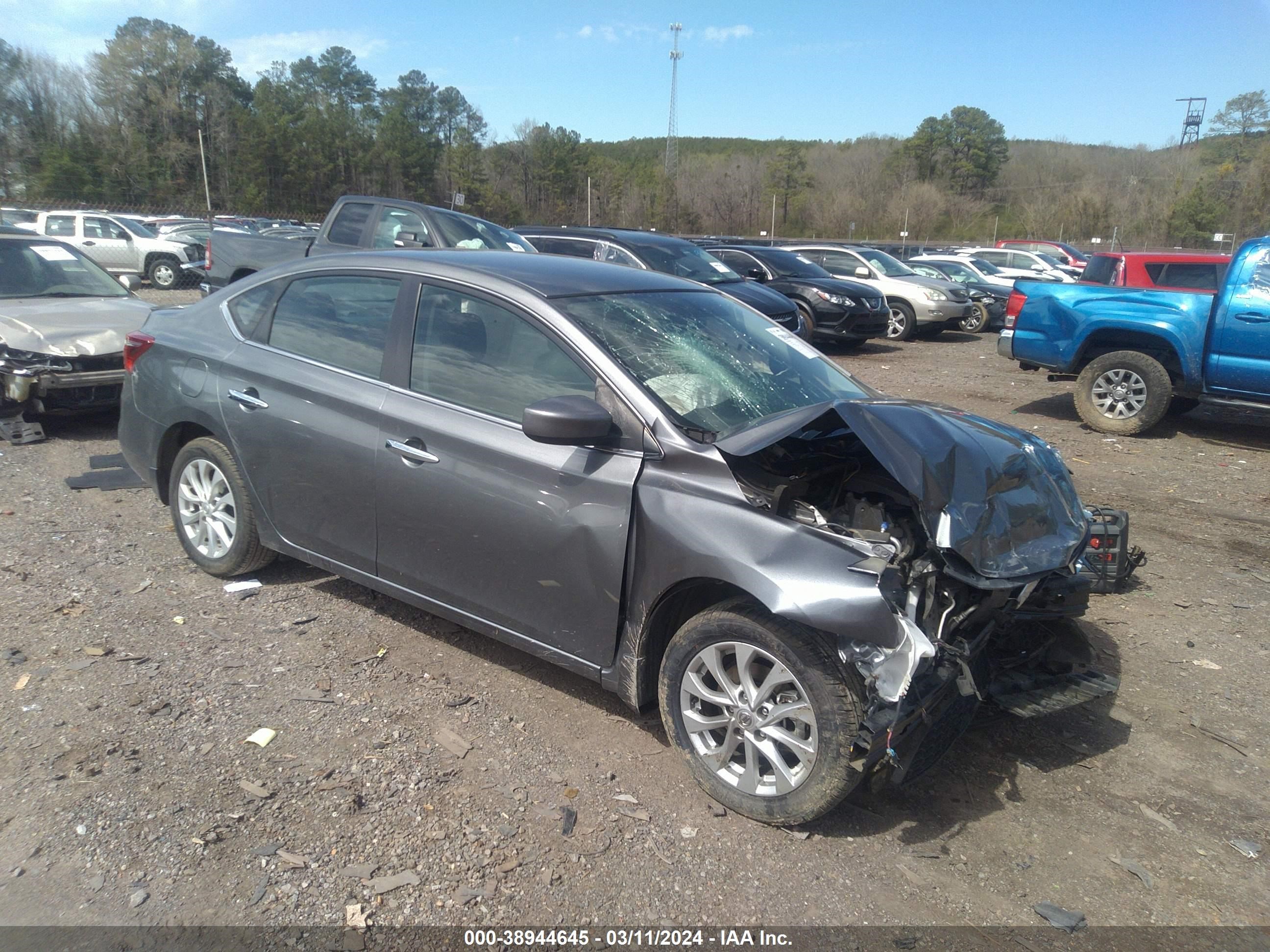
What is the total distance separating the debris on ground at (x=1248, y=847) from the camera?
10.1 feet

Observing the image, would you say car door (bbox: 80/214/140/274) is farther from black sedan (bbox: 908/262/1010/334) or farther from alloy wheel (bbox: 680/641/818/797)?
alloy wheel (bbox: 680/641/818/797)

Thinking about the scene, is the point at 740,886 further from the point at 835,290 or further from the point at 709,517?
the point at 835,290

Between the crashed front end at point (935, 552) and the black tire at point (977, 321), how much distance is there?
1597 centimetres

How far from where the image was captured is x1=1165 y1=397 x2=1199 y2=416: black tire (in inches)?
390

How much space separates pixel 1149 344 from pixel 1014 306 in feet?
6.14

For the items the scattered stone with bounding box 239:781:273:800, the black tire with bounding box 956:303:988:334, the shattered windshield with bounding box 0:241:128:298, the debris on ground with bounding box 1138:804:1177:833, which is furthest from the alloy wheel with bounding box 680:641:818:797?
the black tire with bounding box 956:303:988:334

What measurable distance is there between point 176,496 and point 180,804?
2.33m

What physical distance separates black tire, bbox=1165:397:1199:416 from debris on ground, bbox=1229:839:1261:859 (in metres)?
7.82

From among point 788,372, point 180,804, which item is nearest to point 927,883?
point 788,372

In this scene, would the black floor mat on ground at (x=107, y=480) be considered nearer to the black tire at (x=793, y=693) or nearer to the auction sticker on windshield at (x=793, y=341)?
→ the auction sticker on windshield at (x=793, y=341)

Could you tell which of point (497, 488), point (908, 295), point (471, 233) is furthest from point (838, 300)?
point (497, 488)

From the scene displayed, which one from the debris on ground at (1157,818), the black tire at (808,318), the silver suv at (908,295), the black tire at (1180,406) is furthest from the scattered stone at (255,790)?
the silver suv at (908,295)

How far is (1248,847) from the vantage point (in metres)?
3.11

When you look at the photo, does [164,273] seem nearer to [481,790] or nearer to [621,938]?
[481,790]
